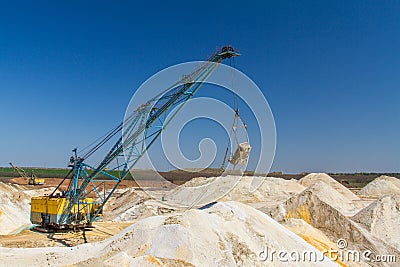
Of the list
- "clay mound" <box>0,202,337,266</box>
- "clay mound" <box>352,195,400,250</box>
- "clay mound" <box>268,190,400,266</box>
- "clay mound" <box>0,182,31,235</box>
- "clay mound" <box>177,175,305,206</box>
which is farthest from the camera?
"clay mound" <box>177,175,305,206</box>

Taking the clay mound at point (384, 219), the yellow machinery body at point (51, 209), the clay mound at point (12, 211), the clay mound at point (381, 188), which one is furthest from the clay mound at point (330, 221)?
the clay mound at point (381, 188)

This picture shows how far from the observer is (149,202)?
25.9m

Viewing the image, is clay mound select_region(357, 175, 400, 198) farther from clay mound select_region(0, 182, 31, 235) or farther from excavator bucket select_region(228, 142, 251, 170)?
clay mound select_region(0, 182, 31, 235)

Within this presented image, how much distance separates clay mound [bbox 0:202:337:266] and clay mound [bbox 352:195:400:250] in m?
6.97

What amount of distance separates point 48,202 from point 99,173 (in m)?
2.83

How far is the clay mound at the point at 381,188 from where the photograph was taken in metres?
37.1

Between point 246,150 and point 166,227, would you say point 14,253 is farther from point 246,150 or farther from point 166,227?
point 246,150

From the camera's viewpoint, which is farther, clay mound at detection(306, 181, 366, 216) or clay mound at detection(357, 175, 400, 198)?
clay mound at detection(357, 175, 400, 198)

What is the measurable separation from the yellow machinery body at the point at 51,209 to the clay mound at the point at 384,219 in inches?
543

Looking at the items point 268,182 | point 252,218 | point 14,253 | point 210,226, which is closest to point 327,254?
point 252,218

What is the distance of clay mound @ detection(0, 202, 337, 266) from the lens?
334 inches

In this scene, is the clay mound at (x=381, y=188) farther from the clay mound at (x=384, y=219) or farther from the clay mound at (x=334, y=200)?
the clay mound at (x=384, y=219)

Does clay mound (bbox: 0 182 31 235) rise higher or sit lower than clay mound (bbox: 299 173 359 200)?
lower

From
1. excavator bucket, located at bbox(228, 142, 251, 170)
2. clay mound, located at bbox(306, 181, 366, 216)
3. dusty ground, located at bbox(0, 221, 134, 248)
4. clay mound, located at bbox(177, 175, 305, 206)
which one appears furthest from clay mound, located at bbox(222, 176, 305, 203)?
dusty ground, located at bbox(0, 221, 134, 248)
